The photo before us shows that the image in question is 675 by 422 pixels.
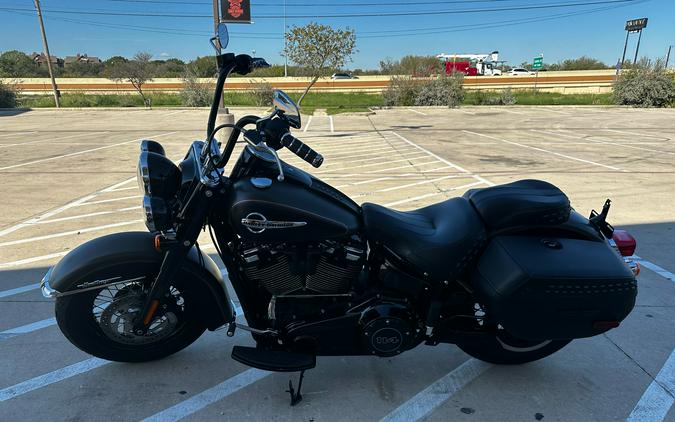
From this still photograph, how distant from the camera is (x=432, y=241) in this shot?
7.20 feet

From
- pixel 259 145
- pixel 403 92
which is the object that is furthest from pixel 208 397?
pixel 403 92

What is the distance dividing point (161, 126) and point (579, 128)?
1593 centimetres

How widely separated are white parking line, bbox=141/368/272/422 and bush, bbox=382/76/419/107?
1042 inches

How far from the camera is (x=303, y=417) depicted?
7.46 ft

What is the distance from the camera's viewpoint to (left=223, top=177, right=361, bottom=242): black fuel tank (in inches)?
79.9

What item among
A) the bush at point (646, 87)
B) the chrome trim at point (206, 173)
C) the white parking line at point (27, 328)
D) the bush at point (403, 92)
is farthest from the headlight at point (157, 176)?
the bush at point (646, 87)

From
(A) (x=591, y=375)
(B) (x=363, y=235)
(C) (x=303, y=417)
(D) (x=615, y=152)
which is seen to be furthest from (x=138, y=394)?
(D) (x=615, y=152)

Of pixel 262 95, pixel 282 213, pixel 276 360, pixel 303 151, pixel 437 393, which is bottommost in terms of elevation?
pixel 437 393

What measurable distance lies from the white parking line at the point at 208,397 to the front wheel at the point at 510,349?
1278 millimetres

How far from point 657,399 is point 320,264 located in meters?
2.07

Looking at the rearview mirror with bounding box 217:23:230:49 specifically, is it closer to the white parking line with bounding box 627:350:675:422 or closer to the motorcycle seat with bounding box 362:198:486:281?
the motorcycle seat with bounding box 362:198:486:281

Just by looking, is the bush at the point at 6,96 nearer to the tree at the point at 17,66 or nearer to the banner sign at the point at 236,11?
the banner sign at the point at 236,11

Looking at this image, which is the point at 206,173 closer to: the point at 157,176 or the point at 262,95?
the point at 157,176

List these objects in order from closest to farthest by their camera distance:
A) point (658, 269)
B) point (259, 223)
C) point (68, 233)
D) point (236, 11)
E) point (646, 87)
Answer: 1. point (259, 223)
2. point (658, 269)
3. point (68, 233)
4. point (236, 11)
5. point (646, 87)
